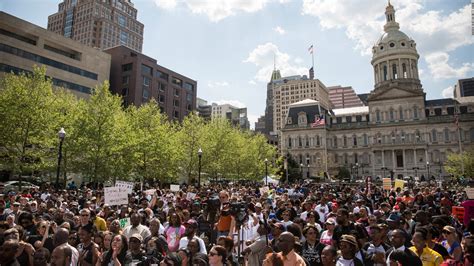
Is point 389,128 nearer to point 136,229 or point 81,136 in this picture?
point 81,136

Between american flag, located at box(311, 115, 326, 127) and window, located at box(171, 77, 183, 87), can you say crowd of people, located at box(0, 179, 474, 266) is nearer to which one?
american flag, located at box(311, 115, 326, 127)

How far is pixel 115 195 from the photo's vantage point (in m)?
12.7

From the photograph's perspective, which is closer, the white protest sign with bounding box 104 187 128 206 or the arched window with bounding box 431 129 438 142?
the white protest sign with bounding box 104 187 128 206

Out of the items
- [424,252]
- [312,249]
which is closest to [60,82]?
[312,249]

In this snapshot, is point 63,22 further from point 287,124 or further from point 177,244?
point 177,244

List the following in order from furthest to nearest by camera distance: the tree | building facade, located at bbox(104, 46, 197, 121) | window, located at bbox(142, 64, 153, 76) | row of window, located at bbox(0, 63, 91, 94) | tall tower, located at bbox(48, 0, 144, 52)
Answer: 1. tall tower, located at bbox(48, 0, 144, 52)
2. window, located at bbox(142, 64, 153, 76)
3. building facade, located at bbox(104, 46, 197, 121)
4. row of window, located at bbox(0, 63, 91, 94)
5. the tree

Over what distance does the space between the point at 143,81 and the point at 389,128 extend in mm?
61427

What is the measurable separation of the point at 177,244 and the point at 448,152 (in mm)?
83657

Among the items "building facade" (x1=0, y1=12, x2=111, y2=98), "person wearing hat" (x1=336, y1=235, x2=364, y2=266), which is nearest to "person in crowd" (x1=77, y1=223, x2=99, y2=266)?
"person wearing hat" (x1=336, y1=235, x2=364, y2=266)

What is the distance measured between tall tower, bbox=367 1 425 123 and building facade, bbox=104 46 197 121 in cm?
5126

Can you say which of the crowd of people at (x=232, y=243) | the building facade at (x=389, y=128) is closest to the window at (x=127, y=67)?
the building facade at (x=389, y=128)

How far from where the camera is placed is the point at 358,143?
89.6 m

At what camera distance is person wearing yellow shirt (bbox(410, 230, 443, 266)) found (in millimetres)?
5965

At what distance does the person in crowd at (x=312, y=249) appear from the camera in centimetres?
672
